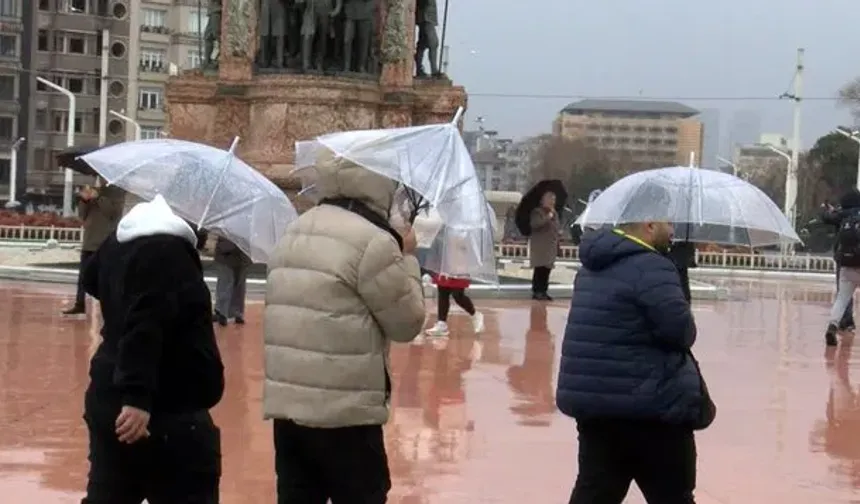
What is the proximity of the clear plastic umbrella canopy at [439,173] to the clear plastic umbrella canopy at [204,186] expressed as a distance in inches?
16.5

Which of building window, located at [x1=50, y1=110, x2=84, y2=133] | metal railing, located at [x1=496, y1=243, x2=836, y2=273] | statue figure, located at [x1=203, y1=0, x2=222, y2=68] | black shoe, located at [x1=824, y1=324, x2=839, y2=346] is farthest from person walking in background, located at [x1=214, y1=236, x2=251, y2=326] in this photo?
building window, located at [x1=50, y1=110, x2=84, y2=133]

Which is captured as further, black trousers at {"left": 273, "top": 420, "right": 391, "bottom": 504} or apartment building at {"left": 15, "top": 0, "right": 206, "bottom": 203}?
apartment building at {"left": 15, "top": 0, "right": 206, "bottom": 203}

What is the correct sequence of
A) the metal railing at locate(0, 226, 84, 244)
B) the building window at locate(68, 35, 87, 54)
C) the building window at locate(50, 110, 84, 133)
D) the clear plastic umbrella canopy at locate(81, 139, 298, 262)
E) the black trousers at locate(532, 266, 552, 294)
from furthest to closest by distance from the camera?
the building window at locate(68, 35, 87, 54), the building window at locate(50, 110, 84, 133), the metal railing at locate(0, 226, 84, 244), the black trousers at locate(532, 266, 552, 294), the clear plastic umbrella canopy at locate(81, 139, 298, 262)

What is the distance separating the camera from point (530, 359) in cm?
1359

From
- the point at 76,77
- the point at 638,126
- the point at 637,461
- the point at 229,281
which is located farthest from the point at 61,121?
the point at 638,126

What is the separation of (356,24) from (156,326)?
60.5ft

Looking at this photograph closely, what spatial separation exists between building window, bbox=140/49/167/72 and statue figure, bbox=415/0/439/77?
6375cm

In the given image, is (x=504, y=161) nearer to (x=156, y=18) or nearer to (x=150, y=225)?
(x=156, y=18)

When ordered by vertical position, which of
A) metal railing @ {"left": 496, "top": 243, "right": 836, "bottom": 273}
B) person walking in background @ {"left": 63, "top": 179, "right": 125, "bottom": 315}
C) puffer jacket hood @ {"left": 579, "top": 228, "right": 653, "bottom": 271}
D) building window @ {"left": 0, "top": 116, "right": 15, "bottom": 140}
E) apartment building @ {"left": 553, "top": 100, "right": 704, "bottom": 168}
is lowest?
metal railing @ {"left": 496, "top": 243, "right": 836, "bottom": 273}

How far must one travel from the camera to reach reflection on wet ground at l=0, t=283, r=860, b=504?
7.73 metres

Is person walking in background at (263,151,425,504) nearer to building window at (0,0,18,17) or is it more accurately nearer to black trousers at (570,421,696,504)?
black trousers at (570,421,696,504)

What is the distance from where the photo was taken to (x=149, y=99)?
85.5 m

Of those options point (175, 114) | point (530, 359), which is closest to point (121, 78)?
point (175, 114)

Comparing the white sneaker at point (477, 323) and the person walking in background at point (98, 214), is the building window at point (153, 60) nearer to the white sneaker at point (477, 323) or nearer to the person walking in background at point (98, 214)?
the white sneaker at point (477, 323)
